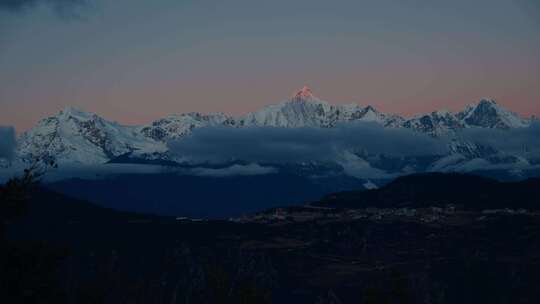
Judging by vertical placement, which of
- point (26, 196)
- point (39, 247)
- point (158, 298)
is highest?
point (26, 196)

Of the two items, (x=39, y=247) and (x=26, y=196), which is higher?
(x=26, y=196)

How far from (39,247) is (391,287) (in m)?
54.0

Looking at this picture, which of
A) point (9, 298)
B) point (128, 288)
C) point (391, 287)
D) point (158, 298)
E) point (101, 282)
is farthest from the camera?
point (158, 298)

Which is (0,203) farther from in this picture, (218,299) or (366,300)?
(366,300)

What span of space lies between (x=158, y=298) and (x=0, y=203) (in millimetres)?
123034

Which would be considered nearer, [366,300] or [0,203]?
[0,203]

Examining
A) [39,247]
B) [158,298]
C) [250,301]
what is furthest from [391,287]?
[158,298]

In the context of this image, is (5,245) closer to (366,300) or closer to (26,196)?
(26,196)

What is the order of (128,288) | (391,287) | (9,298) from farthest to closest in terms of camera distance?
(128,288)
(391,287)
(9,298)

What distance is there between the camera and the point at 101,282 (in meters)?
90.8

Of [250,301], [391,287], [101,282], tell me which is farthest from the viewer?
[391,287]

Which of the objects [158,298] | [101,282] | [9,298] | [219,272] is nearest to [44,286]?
[9,298]

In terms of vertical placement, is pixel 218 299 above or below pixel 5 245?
below

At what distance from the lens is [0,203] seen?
70062mm
